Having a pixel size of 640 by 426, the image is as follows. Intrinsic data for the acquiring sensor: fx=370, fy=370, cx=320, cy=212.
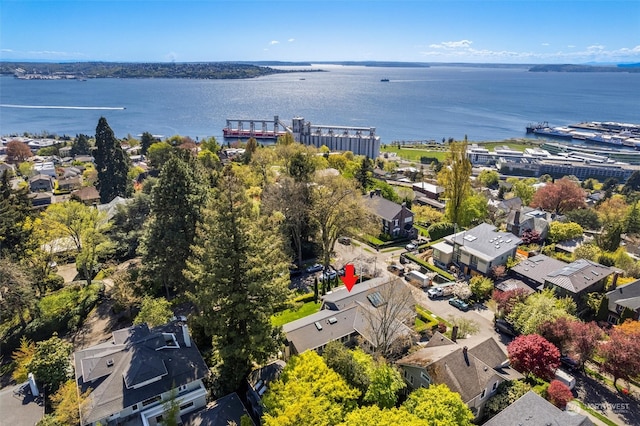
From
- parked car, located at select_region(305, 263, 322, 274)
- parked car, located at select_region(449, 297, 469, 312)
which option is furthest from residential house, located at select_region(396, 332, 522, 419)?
parked car, located at select_region(305, 263, 322, 274)

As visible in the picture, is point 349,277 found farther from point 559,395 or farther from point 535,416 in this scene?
point 535,416

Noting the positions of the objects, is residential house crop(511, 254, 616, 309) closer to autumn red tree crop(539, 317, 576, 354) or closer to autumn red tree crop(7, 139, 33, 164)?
autumn red tree crop(539, 317, 576, 354)

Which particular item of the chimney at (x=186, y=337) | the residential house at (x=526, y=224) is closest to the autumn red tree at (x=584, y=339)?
the residential house at (x=526, y=224)

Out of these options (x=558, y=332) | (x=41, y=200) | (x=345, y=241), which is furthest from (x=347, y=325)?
(x=41, y=200)

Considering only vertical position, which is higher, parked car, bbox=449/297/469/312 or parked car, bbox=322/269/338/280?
parked car, bbox=322/269/338/280

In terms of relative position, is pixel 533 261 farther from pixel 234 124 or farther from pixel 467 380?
pixel 234 124

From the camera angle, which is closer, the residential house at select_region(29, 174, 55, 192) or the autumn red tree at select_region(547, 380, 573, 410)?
the autumn red tree at select_region(547, 380, 573, 410)

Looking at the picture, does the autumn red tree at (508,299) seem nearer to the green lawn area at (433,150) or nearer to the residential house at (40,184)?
the residential house at (40,184)
